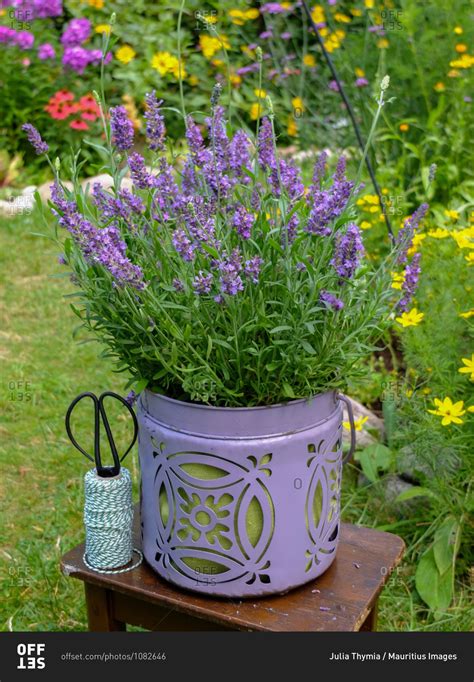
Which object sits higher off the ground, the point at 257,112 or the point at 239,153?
the point at 239,153

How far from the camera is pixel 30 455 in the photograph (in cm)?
287

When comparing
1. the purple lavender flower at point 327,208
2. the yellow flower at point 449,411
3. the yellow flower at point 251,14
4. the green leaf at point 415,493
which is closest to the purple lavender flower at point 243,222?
the purple lavender flower at point 327,208

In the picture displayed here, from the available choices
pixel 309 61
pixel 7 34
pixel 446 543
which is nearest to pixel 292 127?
pixel 309 61

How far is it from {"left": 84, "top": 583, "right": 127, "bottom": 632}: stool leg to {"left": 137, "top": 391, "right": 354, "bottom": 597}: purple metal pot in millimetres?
175

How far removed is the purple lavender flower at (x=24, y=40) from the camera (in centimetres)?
547

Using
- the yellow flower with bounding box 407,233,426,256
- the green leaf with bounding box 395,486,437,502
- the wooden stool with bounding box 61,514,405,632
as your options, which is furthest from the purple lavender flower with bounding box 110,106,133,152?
the yellow flower with bounding box 407,233,426,256

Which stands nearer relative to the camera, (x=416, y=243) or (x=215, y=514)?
(x=215, y=514)

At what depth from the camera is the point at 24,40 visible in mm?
5477

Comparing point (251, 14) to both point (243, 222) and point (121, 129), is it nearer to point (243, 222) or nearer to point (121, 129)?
point (121, 129)

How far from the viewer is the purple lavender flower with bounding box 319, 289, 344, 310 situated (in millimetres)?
1382

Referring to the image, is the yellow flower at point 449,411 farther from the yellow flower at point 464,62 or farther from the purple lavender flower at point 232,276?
the yellow flower at point 464,62

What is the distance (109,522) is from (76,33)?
4540 mm

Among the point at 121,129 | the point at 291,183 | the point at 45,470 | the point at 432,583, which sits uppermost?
the point at 121,129

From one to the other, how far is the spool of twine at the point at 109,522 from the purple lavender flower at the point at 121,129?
22.8 inches
